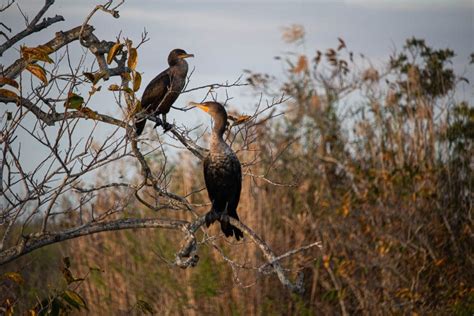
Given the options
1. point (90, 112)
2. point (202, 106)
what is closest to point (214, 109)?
point (202, 106)

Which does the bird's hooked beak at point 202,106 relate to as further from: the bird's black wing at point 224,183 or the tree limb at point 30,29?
the tree limb at point 30,29

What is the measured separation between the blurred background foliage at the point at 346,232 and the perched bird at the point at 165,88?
80.6 inches

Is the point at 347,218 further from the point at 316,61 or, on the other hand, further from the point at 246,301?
the point at 316,61

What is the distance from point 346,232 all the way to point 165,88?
4.15 meters

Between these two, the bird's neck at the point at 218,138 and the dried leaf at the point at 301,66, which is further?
the dried leaf at the point at 301,66

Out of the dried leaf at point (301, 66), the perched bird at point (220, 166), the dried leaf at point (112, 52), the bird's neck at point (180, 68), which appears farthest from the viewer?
the dried leaf at point (301, 66)

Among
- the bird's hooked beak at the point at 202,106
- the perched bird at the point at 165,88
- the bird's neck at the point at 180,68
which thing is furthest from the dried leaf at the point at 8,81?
the bird's neck at the point at 180,68

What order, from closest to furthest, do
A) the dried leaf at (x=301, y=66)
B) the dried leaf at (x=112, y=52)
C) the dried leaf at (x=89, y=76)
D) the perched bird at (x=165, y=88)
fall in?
the dried leaf at (x=89, y=76), the dried leaf at (x=112, y=52), the perched bird at (x=165, y=88), the dried leaf at (x=301, y=66)

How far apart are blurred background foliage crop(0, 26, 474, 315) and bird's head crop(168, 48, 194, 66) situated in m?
2.04

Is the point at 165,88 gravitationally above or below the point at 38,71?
above

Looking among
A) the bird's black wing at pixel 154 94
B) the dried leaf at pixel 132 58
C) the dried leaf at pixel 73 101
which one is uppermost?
the bird's black wing at pixel 154 94

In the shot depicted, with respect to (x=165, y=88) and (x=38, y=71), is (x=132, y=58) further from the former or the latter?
(x=165, y=88)

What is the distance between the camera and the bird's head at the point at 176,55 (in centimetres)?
677

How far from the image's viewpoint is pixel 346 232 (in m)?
9.85
